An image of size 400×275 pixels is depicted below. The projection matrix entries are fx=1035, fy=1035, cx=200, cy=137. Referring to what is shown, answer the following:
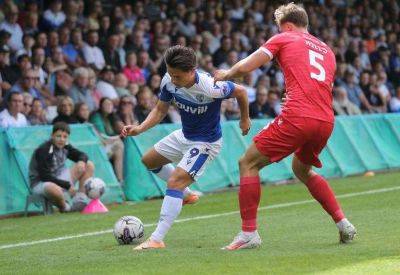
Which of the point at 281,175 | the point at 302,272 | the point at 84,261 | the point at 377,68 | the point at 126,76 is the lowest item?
the point at 377,68

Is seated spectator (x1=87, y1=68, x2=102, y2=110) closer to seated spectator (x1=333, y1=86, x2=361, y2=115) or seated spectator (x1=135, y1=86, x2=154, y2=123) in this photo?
seated spectator (x1=135, y1=86, x2=154, y2=123)

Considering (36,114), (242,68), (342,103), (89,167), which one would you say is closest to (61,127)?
(89,167)

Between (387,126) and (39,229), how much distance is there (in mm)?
11587

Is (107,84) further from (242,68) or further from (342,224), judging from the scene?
(242,68)

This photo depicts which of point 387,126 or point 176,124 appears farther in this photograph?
point 387,126

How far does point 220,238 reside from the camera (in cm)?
1023

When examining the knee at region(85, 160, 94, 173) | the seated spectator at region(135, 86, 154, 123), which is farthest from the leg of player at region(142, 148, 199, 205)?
the seated spectator at region(135, 86, 154, 123)

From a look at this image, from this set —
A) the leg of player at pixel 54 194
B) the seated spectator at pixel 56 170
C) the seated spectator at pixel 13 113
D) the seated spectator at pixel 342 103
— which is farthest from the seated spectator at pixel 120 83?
the seated spectator at pixel 342 103

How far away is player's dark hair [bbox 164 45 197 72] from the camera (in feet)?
30.6

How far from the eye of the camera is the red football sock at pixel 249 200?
9055 mm

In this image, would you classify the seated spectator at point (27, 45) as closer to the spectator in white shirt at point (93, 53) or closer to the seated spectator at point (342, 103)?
the spectator in white shirt at point (93, 53)

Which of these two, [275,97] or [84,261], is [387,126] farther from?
[84,261]

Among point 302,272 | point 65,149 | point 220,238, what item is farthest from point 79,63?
point 302,272

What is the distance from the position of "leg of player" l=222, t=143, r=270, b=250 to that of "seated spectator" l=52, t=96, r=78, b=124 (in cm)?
736
